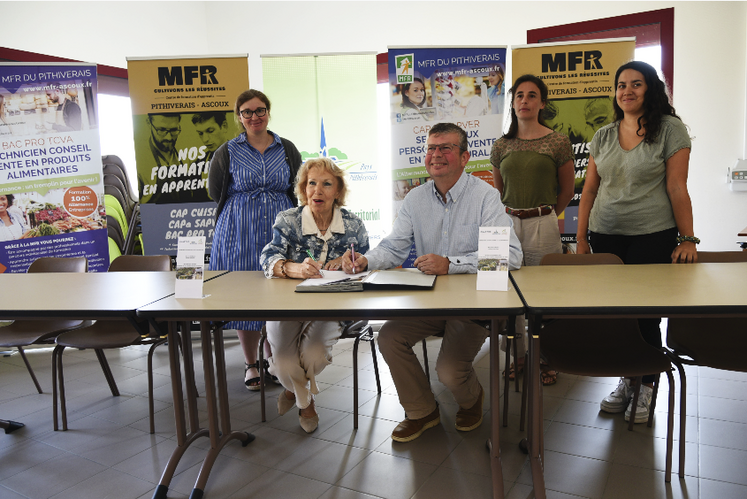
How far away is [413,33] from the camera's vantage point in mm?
5293

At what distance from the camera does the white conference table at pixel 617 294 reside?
1529mm

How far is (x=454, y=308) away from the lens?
1591 millimetres

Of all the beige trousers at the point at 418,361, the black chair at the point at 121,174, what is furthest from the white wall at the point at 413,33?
the beige trousers at the point at 418,361

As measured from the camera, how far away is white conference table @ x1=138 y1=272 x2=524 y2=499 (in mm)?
1616

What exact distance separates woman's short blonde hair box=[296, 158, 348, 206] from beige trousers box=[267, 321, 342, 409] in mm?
618

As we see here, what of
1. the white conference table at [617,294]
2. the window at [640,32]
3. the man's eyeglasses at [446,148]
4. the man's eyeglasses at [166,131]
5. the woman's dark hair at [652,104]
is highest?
the window at [640,32]

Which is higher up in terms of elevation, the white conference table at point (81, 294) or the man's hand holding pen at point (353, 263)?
the man's hand holding pen at point (353, 263)

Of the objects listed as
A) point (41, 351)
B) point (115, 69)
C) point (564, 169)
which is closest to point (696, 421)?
point (564, 169)

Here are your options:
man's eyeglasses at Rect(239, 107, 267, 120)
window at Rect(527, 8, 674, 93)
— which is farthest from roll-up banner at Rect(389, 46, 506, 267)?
man's eyeglasses at Rect(239, 107, 267, 120)

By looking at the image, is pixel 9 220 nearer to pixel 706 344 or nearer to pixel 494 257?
pixel 494 257

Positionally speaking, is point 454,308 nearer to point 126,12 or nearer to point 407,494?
point 407,494

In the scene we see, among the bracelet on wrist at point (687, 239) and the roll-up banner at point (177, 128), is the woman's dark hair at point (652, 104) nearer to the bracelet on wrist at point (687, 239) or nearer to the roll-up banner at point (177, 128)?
the bracelet on wrist at point (687, 239)

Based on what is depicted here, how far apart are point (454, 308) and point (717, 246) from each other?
4151 millimetres

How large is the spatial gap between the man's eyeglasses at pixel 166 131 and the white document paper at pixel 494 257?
286cm
